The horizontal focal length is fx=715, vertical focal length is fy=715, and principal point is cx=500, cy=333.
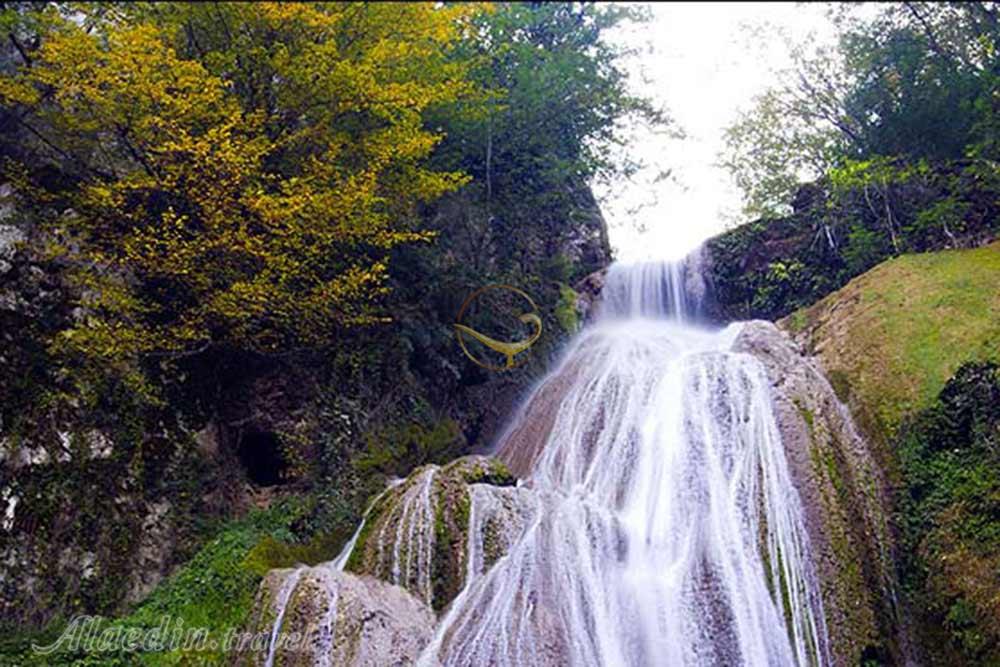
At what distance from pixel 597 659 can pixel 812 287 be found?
9.86m

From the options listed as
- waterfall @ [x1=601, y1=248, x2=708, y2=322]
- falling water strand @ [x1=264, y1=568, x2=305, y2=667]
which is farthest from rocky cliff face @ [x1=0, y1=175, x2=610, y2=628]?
waterfall @ [x1=601, y1=248, x2=708, y2=322]

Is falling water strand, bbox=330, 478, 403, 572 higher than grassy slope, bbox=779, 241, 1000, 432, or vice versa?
grassy slope, bbox=779, 241, 1000, 432

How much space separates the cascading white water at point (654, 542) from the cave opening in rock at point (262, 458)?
3.19 metres

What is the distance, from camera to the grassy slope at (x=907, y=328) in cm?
877

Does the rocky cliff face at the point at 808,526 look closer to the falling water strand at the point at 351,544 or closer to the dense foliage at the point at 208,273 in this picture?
the falling water strand at the point at 351,544

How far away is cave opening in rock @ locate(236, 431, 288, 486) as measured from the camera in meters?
9.76

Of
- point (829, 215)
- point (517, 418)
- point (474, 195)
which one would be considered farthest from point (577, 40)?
point (517, 418)

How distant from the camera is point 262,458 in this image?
9992 millimetres

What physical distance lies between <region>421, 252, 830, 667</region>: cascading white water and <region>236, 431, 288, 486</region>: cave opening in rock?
319 centimetres

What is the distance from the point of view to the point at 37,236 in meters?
8.76

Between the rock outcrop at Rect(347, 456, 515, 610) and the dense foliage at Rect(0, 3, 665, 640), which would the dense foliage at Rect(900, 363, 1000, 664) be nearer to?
the rock outcrop at Rect(347, 456, 515, 610)

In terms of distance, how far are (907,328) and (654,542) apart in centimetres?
477

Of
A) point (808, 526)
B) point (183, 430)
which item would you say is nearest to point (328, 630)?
point (183, 430)

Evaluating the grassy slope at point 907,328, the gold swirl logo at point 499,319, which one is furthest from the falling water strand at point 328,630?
the grassy slope at point 907,328
